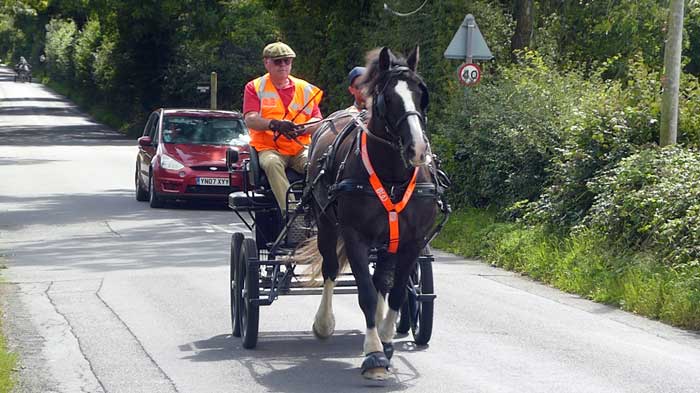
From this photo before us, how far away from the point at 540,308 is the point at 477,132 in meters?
6.98

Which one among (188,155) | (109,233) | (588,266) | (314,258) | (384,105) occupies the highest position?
(384,105)

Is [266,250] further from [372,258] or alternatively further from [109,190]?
[109,190]

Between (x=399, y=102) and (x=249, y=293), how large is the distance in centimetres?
213

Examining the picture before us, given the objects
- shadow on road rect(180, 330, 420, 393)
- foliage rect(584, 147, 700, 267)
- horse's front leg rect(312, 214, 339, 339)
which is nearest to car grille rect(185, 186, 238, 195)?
foliage rect(584, 147, 700, 267)

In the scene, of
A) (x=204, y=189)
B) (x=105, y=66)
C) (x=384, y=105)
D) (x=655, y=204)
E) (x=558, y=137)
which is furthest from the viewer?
(x=105, y=66)

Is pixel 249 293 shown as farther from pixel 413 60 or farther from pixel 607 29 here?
pixel 607 29

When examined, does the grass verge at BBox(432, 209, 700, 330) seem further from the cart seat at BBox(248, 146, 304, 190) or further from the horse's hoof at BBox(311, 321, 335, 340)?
the cart seat at BBox(248, 146, 304, 190)

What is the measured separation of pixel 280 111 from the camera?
980 centimetres

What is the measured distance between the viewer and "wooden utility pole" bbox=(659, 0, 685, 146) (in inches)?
541

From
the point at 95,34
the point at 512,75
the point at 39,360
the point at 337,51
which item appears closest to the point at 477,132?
the point at 512,75

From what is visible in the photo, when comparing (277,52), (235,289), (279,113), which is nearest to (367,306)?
(235,289)

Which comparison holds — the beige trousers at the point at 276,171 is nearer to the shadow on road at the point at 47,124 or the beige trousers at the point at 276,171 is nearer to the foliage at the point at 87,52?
the shadow on road at the point at 47,124

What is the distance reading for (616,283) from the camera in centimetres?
1208

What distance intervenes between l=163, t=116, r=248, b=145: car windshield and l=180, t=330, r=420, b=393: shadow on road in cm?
1273
